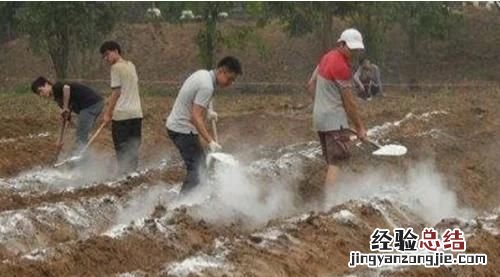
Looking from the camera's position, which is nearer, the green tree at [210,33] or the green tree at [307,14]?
the green tree at [210,33]

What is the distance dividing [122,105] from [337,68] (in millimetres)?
2638

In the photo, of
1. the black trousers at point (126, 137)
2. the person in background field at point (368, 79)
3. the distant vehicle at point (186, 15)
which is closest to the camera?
the black trousers at point (126, 137)

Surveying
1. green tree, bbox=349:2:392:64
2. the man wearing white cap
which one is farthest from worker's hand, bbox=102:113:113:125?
green tree, bbox=349:2:392:64

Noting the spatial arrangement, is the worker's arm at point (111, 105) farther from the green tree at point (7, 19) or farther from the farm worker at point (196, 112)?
the green tree at point (7, 19)

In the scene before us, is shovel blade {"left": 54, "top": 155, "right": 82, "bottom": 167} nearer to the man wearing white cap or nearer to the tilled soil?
the tilled soil

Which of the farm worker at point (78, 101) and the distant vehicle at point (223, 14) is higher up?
the farm worker at point (78, 101)

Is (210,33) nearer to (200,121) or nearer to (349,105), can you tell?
(349,105)

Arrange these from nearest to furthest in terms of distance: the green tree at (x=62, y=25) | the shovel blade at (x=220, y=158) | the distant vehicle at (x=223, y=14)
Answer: the shovel blade at (x=220, y=158), the green tree at (x=62, y=25), the distant vehicle at (x=223, y=14)

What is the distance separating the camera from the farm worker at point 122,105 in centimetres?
970

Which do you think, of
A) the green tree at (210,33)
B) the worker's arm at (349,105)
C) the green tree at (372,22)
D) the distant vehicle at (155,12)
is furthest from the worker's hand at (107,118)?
the distant vehicle at (155,12)

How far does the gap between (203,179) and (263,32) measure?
74.4ft

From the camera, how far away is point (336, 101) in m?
8.30

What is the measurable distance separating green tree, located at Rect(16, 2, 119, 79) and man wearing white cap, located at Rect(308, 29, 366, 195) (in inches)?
659

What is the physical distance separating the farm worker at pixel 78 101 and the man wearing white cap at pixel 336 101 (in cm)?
287
